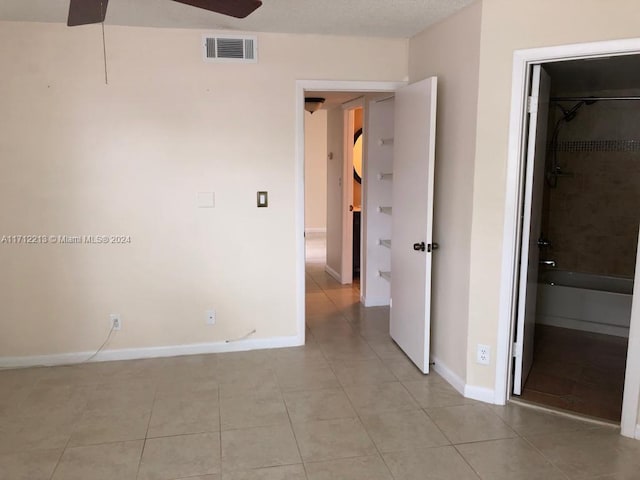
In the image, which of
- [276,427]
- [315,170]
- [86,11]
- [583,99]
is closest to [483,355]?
[276,427]

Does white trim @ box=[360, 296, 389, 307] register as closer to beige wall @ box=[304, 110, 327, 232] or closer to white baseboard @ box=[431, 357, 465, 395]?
white baseboard @ box=[431, 357, 465, 395]

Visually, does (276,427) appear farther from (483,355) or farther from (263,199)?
(263,199)

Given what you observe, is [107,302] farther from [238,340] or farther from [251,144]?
[251,144]

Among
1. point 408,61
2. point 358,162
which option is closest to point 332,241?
point 358,162

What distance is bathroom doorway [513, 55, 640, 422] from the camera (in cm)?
380

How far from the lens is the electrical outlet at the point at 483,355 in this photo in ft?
9.91

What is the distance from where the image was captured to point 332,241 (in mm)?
6324

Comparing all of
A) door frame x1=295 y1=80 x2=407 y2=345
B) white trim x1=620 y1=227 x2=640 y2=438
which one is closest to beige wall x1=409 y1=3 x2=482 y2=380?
door frame x1=295 y1=80 x2=407 y2=345

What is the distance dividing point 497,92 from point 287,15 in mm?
1395

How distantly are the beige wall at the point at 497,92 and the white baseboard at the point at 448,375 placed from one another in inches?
3.6

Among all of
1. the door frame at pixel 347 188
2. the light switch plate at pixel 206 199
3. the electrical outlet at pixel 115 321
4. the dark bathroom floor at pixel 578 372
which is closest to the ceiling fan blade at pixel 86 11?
the light switch plate at pixel 206 199

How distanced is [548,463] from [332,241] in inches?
163

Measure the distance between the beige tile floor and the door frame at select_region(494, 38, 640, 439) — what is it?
205 millimetres

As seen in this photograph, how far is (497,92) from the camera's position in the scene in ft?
9.18
